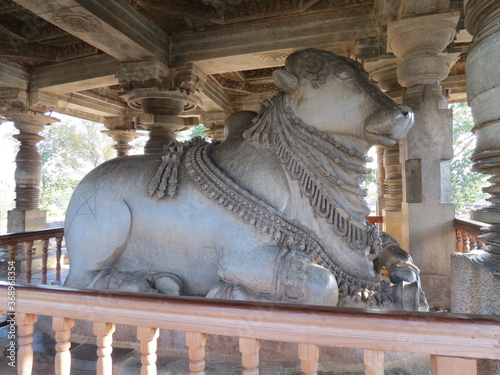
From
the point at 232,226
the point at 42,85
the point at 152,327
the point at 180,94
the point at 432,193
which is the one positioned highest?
the point at 42,85

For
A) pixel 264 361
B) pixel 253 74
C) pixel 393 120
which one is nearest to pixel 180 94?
pixel 253 74

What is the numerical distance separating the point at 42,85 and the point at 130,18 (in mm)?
2680

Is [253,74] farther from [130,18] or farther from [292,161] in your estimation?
[292,161]

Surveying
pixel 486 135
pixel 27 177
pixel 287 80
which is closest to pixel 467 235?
pixel 486 135

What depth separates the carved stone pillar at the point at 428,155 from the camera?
336 centimetres

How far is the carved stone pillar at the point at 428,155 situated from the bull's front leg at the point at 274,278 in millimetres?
2284

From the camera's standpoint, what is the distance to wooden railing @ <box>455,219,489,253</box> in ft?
9.69

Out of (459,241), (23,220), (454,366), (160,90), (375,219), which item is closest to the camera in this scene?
(454,366)

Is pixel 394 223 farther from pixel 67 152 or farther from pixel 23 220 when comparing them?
pixel 67 152

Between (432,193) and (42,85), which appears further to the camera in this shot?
(42,85)

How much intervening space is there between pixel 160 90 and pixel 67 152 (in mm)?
15663

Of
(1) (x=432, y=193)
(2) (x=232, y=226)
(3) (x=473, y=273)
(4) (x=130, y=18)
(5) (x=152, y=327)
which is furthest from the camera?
(4) (x=130, y=18)

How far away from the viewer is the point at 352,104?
6.40ft

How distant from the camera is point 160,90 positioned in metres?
4.91
